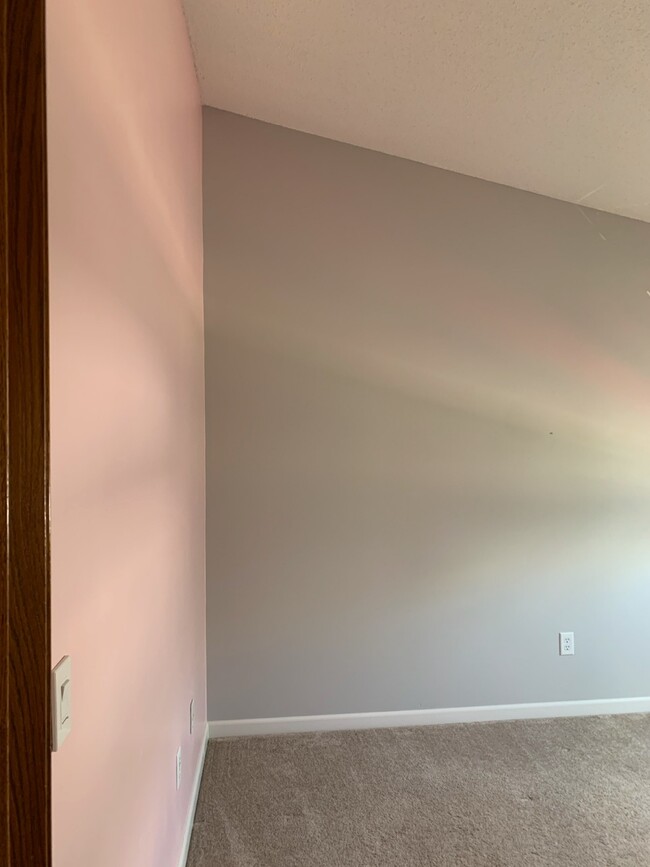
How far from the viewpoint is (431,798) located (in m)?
1.98

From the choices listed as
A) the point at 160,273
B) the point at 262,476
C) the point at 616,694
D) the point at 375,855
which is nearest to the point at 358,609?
the point at 262,476

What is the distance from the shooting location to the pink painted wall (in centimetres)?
73

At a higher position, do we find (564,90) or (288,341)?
(564,90)

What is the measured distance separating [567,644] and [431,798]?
3.52 ft

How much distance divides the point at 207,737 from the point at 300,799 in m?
0.57

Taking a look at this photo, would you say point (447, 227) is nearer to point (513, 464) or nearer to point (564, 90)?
point (564, 90)

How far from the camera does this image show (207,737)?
2.35 metres

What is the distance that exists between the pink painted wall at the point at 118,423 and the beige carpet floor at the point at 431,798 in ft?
1.02

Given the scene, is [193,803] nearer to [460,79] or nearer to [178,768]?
[178,768]

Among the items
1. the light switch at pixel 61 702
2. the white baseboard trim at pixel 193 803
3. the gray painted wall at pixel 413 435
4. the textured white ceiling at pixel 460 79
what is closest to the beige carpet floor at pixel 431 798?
the white baseboard trim at pixel 193 803

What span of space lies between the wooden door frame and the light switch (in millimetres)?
25

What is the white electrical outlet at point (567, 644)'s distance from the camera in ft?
8.60

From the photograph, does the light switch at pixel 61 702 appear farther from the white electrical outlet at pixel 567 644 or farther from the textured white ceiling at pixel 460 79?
the white electrical outlet at pixel 567 644

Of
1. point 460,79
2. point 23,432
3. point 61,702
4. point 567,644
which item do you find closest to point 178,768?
point 61,702
